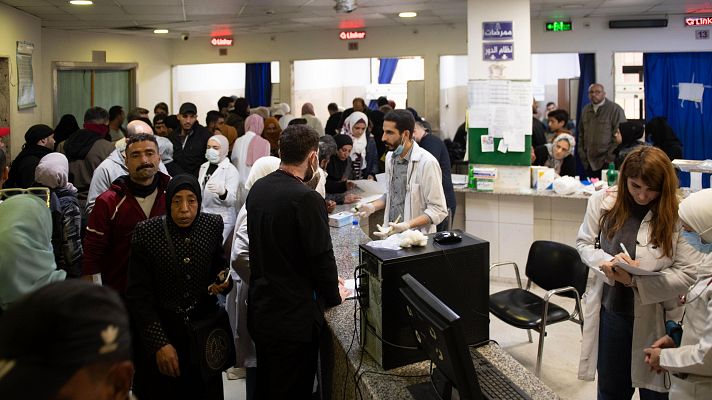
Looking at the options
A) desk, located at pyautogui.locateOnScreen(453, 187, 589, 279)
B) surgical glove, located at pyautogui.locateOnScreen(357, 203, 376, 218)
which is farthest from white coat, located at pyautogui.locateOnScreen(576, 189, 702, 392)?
desk, located at pyautogui.locateOnScreen(453, 187, 589, 279)

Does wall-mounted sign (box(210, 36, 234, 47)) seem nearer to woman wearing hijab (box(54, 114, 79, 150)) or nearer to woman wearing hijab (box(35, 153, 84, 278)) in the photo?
woman wearing hijab (box(54, 114, 79, 150))

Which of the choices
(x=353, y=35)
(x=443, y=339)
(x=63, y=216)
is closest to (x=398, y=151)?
(x=63, y=216)

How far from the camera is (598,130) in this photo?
25.5 feet

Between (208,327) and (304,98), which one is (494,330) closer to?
(208,327)

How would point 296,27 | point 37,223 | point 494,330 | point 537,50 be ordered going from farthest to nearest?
1. point 296,27
2. point 537,50
3. point 494,330
4. point 37,223

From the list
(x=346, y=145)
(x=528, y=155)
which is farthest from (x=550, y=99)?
(x=346, y=145)

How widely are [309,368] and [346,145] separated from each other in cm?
326

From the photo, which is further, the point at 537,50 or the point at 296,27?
the point at 296,27

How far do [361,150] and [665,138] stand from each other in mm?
4104

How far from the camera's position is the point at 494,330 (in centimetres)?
481

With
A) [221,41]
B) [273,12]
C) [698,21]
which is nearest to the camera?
[273,12]

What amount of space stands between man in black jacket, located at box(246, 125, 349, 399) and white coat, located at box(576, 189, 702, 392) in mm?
1203

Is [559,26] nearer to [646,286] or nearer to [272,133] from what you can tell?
[272,133]

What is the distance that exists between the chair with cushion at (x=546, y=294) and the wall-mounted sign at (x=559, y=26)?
5770 mm
